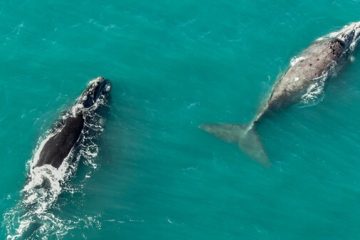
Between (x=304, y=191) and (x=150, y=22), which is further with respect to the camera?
(x=150, y=22)

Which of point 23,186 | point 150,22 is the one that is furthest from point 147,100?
point 23,186

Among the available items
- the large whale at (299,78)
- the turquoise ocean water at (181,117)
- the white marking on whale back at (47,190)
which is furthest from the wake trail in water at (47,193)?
the large whale at (299,78)

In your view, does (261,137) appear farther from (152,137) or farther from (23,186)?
(23,186)

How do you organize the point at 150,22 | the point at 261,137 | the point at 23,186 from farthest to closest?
the point at 150,22
the point at 261,137
the point at 23,186

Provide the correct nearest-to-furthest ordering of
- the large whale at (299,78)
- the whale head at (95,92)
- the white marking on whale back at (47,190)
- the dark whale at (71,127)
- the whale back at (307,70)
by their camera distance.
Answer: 1. the white marking on whale back at (47,190)
2. the dark whale at (71,127)
3. the large whale at (299,78)
4. the whale head at (95,92)
5. the whale back at (307,70)

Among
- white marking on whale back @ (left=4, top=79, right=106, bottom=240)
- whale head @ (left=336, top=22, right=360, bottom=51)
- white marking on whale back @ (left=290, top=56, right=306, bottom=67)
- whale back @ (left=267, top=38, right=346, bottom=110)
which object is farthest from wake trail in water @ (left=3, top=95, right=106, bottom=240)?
whale head @ (left=336, top=22, right=360, bottom=51)

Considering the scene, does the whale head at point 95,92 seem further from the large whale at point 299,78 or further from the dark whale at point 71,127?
the large whale at point 299,78
